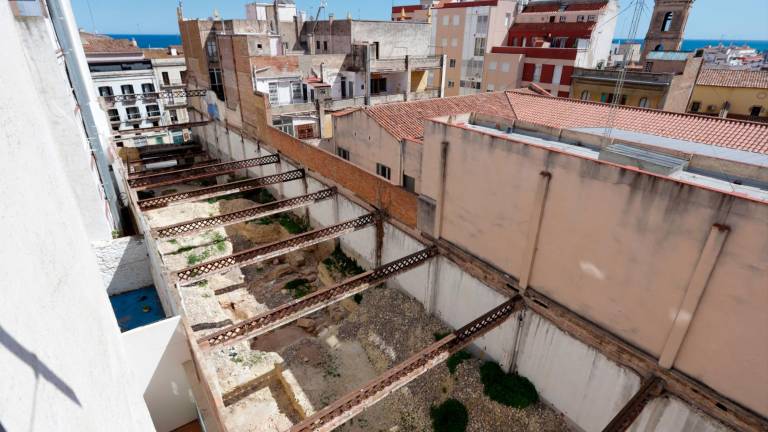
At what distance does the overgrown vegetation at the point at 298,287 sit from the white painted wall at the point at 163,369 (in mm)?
6400

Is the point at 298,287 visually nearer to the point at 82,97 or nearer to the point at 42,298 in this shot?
the point at 82,97

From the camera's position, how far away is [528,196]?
32.9 ft

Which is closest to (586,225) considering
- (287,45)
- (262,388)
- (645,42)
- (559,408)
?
(559,408)

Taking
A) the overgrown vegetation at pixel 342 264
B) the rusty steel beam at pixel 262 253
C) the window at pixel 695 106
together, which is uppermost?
the window at pixel 695 106

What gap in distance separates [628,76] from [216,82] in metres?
31.6

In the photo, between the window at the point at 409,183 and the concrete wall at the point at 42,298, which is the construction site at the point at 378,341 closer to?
the window at the point at 409,183

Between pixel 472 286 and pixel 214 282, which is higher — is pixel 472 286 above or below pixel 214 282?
above

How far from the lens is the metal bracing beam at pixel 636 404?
7.61 meters

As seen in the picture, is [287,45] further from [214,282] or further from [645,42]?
[645,42]

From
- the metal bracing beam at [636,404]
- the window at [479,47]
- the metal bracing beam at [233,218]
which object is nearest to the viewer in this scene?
the metal bracing beam at [636,404]

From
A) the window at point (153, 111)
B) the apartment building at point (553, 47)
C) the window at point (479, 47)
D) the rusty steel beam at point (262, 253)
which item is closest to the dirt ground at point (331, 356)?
the rusty steel beam at point (262, 253)

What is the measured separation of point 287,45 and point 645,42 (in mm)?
36344

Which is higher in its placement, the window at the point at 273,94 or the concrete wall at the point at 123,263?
the window at the point at 273,94

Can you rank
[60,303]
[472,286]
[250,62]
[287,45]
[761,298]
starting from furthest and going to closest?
1. [287,45]
2. [250,62]
3. [472,286]
4. [761,298]
5. [60,303]
